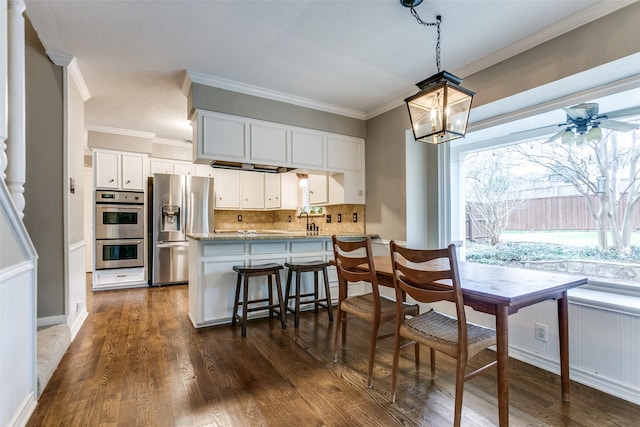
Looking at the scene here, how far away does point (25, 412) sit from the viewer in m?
1.67

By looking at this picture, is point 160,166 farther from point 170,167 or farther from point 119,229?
point 119,229

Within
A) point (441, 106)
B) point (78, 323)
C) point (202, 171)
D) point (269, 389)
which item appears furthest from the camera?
point (202, 171)

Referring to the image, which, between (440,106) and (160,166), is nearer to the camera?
(440,106)

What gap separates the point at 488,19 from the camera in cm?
227

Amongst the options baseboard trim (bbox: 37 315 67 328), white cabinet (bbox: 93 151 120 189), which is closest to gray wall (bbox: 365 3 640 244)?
baseboard trim (bbox: 37 315 67 328)

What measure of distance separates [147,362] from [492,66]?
12.7 ft

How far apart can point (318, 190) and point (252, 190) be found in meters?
2.09

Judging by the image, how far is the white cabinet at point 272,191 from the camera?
19.8ft

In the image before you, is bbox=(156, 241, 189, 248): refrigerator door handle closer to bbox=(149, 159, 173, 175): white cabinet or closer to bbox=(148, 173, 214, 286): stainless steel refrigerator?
bbox=(148, 173, 214, 286): stainless steel refrigerator

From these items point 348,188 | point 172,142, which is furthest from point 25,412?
point 172,142

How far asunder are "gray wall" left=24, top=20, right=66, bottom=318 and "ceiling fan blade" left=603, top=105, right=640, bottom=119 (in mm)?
4695

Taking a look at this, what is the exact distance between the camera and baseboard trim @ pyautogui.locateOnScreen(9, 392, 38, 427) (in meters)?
1.57

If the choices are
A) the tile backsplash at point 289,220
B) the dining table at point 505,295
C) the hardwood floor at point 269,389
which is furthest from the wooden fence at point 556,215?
the tile backsplash at point 289,220

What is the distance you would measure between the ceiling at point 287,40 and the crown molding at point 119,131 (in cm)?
145
